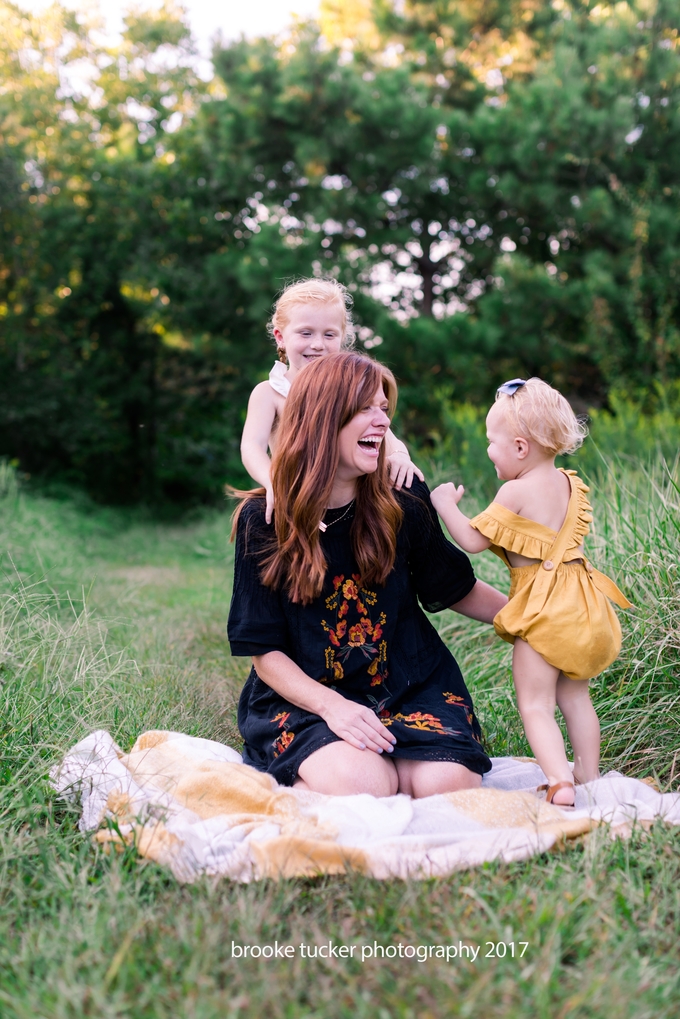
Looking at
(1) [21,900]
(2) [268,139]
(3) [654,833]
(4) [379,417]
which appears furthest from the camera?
(2) [268,139]

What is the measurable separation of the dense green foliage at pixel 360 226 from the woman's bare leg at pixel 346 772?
6.81 m

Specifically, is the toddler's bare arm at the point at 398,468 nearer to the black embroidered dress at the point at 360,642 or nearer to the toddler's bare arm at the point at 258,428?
the black embroidered dress at the point at 360,642

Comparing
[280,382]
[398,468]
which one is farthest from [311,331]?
[398,468]

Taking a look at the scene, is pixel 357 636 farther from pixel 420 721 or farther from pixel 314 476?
pixel 314 476

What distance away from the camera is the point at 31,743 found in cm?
251

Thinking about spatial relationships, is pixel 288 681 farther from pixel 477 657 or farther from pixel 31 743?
pixel 477 657

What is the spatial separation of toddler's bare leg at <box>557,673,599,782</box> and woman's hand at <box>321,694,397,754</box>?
1.76 feet

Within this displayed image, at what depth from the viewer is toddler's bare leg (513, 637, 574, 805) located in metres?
2.42

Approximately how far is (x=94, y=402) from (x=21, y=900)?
12.5m

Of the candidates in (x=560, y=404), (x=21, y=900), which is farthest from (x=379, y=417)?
(x=21, y=900)

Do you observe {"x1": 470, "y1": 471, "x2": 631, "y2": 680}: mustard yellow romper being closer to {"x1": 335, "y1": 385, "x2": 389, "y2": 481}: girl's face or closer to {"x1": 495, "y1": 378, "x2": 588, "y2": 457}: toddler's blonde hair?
{"x1": 495, "y1": 378, "x2": 588, "y2": 457}: toddler's blonde hair

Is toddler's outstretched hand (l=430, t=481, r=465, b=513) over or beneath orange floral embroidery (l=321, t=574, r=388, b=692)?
over

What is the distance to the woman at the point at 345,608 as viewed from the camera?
2389 millimetres

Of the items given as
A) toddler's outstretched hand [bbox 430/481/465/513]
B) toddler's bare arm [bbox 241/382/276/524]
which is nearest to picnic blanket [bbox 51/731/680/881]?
toddler's outstretched hand [bbox 430/481/465/513]
